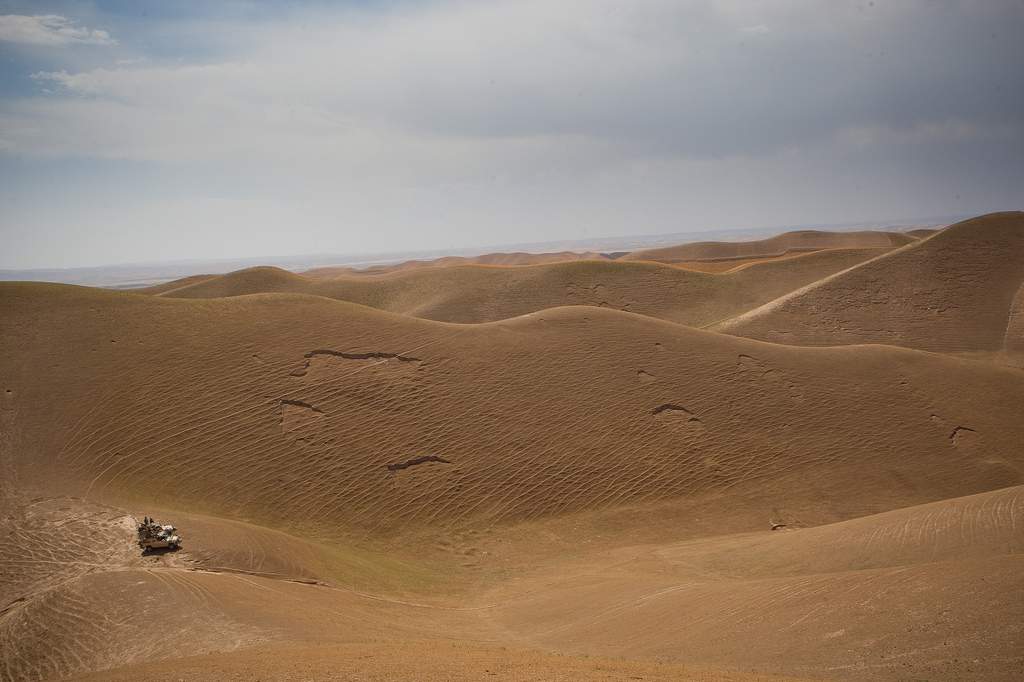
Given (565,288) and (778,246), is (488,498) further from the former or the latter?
(778,246)

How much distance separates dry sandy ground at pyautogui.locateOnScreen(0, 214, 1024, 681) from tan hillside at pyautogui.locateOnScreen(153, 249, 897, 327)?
25.3 m

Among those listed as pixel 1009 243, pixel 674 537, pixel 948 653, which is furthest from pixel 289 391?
pixel 1009 243

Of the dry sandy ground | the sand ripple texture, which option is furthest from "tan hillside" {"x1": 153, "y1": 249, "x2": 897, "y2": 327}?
the sand ripple texture

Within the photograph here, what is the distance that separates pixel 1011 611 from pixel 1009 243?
165 feet

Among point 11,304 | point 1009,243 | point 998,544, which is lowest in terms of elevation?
point 998,544

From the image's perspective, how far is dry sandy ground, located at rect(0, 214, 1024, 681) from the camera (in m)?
7.93

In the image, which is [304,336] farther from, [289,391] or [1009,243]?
[1009,243]

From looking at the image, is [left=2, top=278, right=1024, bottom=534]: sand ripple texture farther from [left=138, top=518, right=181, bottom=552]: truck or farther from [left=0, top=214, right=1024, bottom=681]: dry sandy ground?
[left=138, top=518, right=181, bottom=552]: truck

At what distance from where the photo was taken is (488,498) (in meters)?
16.5

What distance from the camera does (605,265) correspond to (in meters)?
56.2

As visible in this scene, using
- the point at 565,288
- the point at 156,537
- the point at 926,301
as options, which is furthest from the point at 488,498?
the point at 926,301

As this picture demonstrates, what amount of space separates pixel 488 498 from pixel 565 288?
37.1m

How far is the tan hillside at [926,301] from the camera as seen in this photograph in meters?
38.2

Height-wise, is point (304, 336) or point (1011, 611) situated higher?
point (304, 336)
